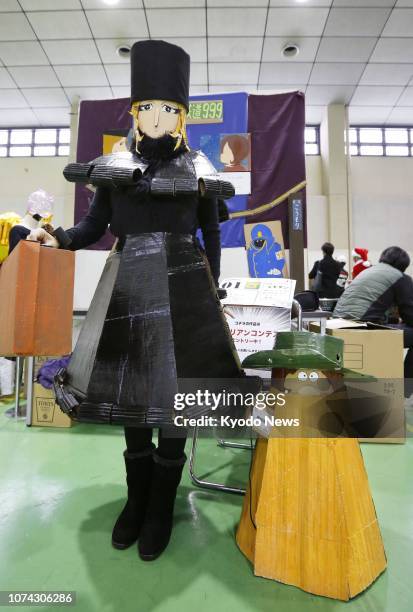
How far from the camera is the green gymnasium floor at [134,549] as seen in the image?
90 cm

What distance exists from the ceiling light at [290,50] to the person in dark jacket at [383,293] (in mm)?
3145

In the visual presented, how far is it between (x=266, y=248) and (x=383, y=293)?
0.91 m

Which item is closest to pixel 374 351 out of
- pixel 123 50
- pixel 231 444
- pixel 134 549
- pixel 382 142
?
pixel 231 444

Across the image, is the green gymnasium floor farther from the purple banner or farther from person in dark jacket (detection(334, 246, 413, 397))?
the purple banner

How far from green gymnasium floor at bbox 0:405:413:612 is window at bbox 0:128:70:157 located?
6454 mm

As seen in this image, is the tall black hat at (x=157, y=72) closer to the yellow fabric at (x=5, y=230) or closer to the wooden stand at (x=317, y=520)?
the wooden stand at (x=317, y=520)

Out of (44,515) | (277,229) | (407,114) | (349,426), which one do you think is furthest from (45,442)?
(407,114)

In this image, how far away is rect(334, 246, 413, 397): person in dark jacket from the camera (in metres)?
2.47

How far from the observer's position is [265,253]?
2.83 meters

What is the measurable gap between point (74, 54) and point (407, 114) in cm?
528

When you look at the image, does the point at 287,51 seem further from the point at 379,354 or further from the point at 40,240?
the point at 40,240

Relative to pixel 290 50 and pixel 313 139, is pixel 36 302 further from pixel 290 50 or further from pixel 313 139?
pixel 313 139

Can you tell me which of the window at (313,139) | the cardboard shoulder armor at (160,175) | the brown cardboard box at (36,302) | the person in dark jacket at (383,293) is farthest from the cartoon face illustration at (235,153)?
the window at (313,139)

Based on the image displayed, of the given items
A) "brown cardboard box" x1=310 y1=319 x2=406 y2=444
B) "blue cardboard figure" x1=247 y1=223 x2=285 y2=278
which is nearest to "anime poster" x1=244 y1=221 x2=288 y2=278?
"blue cardboard figure" x1=247 y1=223 x2=285 y2=278
